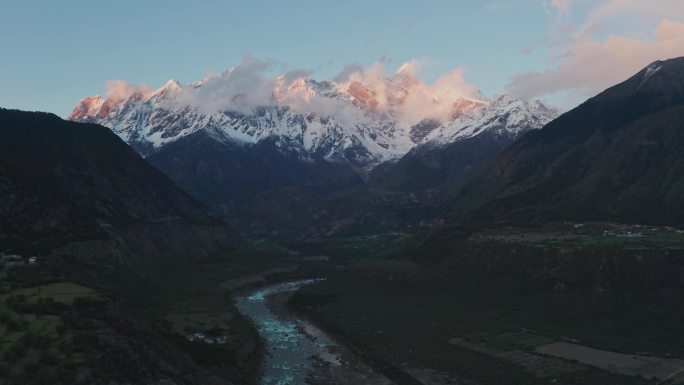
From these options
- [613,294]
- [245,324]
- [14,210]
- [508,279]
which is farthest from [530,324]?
[14,210]

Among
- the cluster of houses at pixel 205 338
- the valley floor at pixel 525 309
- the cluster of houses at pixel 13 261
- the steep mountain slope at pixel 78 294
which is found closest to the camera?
the steep mountain slope at pixel 78 294

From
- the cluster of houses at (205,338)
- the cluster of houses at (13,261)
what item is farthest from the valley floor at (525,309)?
the cluster of houses at (13,261)

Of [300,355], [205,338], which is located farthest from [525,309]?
[205,338]

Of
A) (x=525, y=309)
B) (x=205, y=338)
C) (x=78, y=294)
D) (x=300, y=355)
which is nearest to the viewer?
(x=78, y=294)

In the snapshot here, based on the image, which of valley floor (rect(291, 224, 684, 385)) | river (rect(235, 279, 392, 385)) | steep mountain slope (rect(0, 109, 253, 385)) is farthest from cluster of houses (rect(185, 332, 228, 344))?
valley floor (rect(291, 224, 684, 385))

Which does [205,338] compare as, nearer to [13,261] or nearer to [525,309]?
[13,261]

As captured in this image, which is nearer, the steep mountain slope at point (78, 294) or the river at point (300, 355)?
the steep mountain slope at point (78, 294)

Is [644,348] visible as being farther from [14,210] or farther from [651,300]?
[14,210]

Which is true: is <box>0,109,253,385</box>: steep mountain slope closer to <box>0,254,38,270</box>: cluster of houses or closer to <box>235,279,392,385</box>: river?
<box>0,254,38,270</box>: cluster of houses

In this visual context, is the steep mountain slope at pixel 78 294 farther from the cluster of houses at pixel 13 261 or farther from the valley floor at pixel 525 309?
the valley floor at pixel 525 309

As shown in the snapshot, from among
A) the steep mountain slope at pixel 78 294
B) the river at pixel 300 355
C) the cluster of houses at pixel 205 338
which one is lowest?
the river at pixel 300 355
